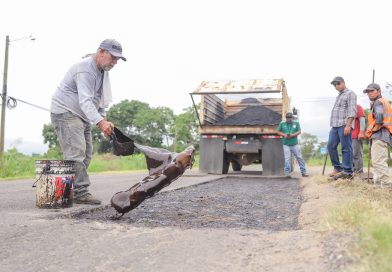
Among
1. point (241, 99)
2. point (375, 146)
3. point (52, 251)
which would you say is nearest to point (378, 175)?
point (375, 146)

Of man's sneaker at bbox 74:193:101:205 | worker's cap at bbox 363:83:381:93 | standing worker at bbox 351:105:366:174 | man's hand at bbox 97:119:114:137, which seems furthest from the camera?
standing worker at bbox 351:105:366:174

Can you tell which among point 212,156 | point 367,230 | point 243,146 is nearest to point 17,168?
point 212,156

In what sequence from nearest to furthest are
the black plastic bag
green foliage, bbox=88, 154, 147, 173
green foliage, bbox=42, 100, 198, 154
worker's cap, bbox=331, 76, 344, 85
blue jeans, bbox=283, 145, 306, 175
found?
the black plastic bag → worker's cap, bbox=331, 76, 344, 85 → blue jeans, bbox=283, 145, 306, 175 → green foliage, bbox=88, 154, 147, 173 → green foliage, bbox=42, 100, 198, 154

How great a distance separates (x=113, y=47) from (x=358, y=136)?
622 centimetres

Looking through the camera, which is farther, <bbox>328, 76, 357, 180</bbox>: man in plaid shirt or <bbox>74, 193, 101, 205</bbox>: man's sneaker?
<bbox>328, 76, 357, 180</bbox>: man in plaid shirt

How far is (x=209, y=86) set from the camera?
42.2ft

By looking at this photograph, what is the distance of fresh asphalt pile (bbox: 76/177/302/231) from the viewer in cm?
416

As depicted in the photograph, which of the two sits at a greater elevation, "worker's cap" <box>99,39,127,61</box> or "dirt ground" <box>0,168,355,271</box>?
"worker's cap" <box>99,39,127,61</box>

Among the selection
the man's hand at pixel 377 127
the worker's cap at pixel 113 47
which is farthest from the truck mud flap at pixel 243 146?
the worker's cap at pixel 113 47

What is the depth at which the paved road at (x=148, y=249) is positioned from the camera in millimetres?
2637

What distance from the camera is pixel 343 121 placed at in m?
7.86

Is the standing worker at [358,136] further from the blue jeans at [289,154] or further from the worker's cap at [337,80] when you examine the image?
the blue jeans at [289,154]

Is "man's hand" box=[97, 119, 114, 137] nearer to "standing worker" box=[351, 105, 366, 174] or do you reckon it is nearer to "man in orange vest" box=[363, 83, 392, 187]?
"man in orange vest" box=[363, 83, 392, 187]

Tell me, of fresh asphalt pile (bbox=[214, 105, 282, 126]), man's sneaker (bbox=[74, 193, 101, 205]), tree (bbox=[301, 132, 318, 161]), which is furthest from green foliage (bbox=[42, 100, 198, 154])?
man's sneaker (bbox=[74, 193, 101, 205])
